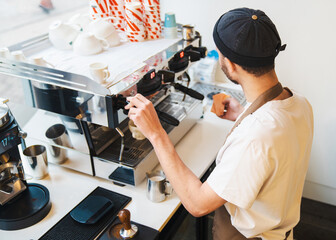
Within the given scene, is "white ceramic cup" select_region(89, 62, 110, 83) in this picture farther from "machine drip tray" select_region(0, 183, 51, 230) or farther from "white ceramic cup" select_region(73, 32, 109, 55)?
"machine drip tray" select_region(0, 183, 51, 230)

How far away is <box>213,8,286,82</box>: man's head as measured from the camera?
0.98 m

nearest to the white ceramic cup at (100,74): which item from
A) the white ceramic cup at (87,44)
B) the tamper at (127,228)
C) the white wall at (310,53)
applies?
the white ceramic cup at (87,44)

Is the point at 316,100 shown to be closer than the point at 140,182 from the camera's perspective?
No

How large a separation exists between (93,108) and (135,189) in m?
0.38

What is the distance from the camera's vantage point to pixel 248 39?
98cm

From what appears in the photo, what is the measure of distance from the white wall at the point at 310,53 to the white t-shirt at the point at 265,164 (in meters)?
0.87

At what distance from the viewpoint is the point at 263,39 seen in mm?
982

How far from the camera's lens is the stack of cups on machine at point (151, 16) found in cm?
154

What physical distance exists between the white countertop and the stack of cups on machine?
0.51 metres

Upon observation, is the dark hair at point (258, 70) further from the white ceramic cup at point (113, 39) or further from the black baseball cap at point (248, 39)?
the white ceramic cup at point (113, 39)

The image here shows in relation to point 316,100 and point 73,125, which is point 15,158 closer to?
point 73,125

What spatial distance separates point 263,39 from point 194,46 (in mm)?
665

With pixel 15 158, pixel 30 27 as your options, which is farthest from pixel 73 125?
pixel 30 27

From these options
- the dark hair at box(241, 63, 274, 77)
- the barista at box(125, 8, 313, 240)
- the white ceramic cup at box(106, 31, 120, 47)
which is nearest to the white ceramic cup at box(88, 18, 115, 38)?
the white ceramic cup at box(106, 31, 120, 47)
